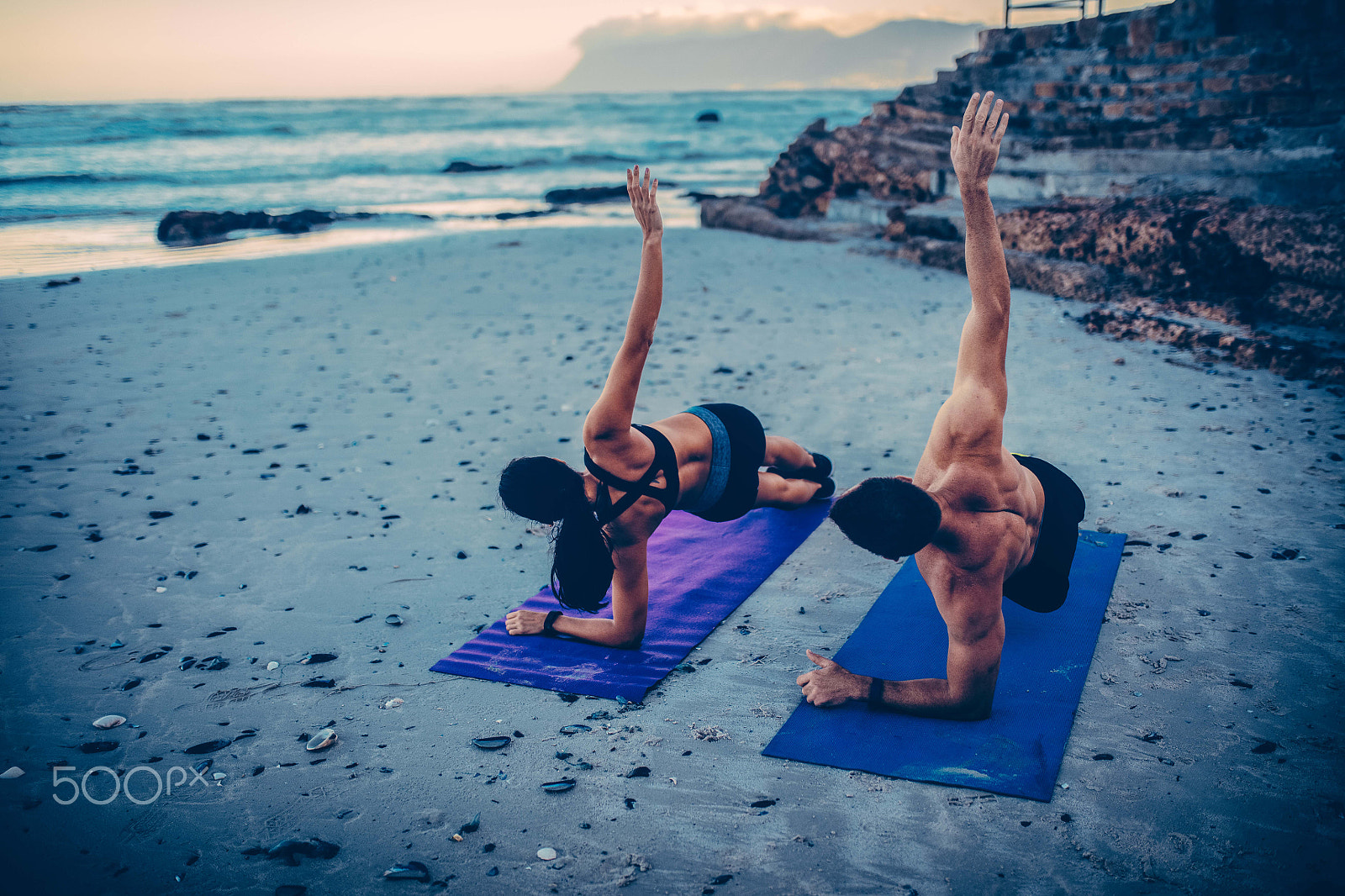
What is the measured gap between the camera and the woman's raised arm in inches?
118

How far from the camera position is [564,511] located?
288 cm

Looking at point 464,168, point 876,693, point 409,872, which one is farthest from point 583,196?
point 409,872

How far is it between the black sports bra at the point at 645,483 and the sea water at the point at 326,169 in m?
10.7

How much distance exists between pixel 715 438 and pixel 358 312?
624cm

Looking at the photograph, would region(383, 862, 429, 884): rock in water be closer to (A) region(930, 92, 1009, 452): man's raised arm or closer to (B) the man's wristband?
(B) the man's wristband

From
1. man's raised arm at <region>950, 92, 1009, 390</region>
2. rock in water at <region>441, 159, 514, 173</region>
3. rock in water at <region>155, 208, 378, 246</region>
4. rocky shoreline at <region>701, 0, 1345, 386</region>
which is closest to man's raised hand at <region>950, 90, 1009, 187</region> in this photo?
man's raised arm at <region>950, 92, 1009, 390</region>

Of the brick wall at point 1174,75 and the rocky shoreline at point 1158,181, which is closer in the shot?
the rocky shoreline at point 1158,181

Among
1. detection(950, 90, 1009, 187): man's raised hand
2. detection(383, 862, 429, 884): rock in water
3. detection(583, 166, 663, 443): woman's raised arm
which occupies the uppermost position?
detection(950, 90, 1009, 187): man's raised hand

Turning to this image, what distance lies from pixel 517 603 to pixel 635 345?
Result: 143 cm

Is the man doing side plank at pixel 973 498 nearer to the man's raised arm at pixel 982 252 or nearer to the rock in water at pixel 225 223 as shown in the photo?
the man's raised arm at pixel 982 252

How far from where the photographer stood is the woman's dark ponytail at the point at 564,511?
2848mm

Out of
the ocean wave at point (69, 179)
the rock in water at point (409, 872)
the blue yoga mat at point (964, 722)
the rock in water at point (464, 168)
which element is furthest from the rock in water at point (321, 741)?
the rock in water at point (464, 168)

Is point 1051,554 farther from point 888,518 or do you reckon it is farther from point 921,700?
point 888,518

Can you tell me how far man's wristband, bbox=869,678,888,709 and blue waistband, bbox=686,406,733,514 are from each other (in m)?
1.03
